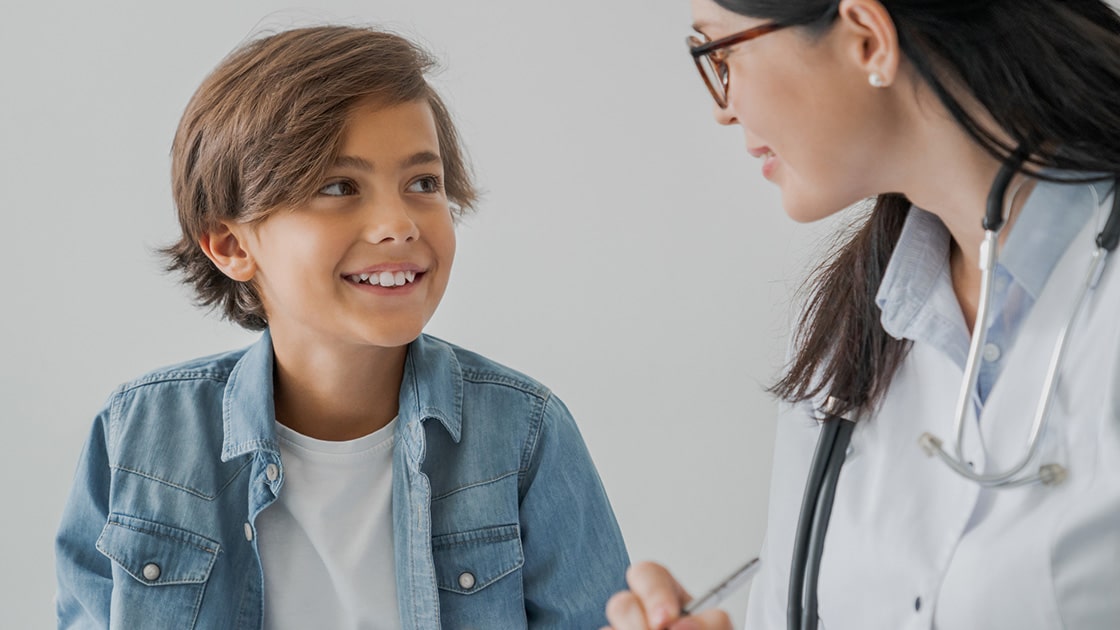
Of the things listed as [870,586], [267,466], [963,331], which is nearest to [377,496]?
[267,466]

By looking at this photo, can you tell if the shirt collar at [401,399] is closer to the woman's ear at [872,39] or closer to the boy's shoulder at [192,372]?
the boy's shoulder at [192,372]

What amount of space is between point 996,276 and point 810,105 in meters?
0.25

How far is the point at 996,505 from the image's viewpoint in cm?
104

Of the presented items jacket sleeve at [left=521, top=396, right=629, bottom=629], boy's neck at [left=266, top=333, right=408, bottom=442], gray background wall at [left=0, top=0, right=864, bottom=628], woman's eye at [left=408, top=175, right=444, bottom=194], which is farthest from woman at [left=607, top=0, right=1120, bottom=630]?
gray background wall at [left=0, top=0, right=864, bottom=628]

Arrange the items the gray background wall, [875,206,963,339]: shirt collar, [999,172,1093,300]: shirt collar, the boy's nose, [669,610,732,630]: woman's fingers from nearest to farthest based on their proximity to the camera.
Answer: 1. [669,610,732,630]: woman's fingers
2. [999,172,1093,300]: shirt collar
3. [875,206,963,339]: shirt collar
4. the boy's nose
5. the gray background wall

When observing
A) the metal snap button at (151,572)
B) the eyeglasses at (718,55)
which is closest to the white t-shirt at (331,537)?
the metal snap button at (151,572)

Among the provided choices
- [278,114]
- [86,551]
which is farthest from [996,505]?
[86,551]

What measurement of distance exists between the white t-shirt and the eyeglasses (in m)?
0.60

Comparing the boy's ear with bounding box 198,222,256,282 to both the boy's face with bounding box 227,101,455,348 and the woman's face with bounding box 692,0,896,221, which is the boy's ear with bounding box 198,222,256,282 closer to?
the boy's face with bounding box 227,101,455,348

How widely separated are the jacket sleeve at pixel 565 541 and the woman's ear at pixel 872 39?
0.64 metres

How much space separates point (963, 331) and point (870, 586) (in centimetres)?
26

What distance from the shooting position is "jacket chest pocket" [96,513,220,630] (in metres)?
1.41

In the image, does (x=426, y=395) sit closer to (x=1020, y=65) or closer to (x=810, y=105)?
(x=810, y=105)

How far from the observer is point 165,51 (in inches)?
83.1
